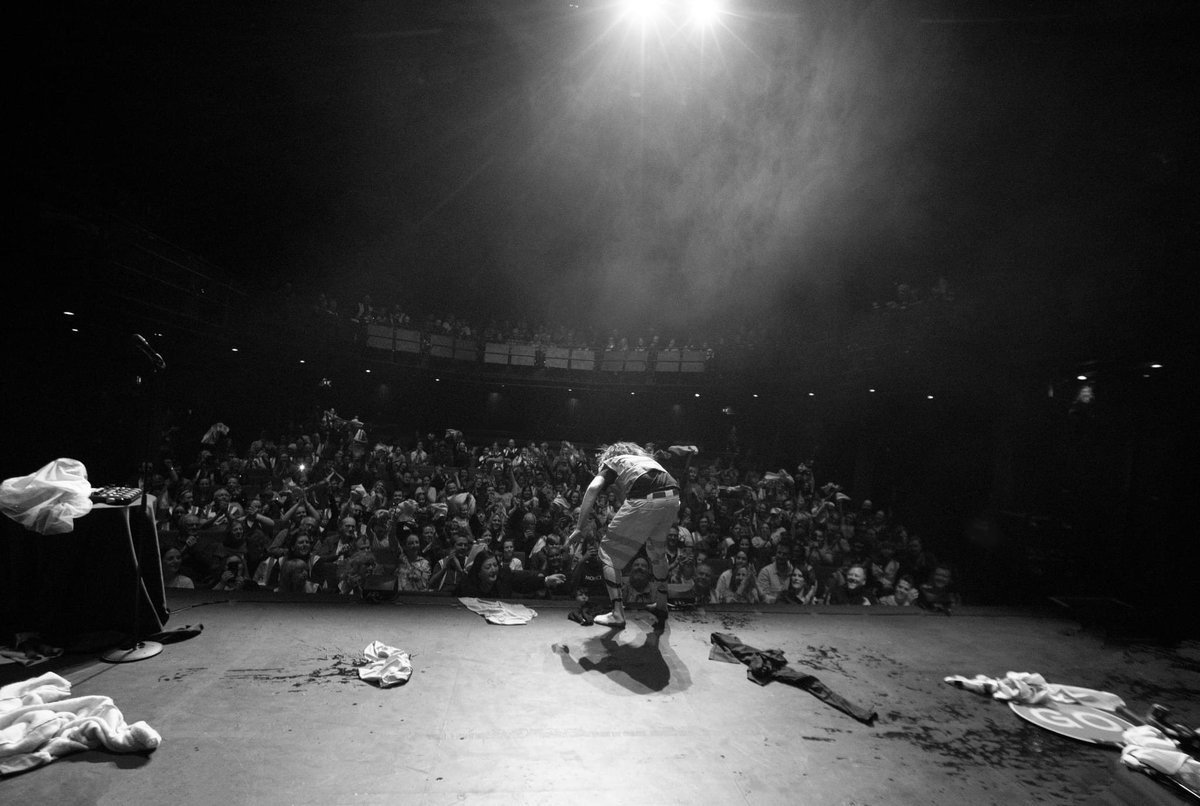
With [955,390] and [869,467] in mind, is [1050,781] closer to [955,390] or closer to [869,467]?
[955,390]

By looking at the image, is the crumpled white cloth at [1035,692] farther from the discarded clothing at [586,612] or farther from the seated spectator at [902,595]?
the discarded clothing at [586,612]

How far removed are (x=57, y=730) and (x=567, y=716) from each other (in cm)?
264

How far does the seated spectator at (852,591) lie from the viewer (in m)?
6.47

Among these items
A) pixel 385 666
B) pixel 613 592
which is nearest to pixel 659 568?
→ pixel 613 592

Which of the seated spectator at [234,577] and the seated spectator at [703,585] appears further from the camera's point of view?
the seated spectator at [703,585]

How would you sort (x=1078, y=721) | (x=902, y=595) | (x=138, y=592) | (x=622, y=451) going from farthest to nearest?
(x=902, y=595) → (x=622, y=451) → (x=138, y=592) → (x=1078, y=721)

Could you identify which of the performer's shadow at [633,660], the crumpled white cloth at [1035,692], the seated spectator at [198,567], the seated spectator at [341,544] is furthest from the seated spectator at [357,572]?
the crumpled white cloth at [1035,692]

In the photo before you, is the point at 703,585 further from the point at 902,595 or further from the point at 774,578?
the point at 902,595

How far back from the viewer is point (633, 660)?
399 centimetres

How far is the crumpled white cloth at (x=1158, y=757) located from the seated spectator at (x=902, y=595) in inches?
141

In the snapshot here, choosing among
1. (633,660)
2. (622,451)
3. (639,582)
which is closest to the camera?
(633,660)

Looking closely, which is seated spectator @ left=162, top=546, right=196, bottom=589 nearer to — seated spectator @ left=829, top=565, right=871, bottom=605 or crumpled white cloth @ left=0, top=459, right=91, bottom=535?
crumpled white cloth @ left=0, top=459, right=91, bottom=535

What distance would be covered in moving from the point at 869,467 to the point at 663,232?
30.7 ft

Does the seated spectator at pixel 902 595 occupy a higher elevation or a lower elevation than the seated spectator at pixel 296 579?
higher
